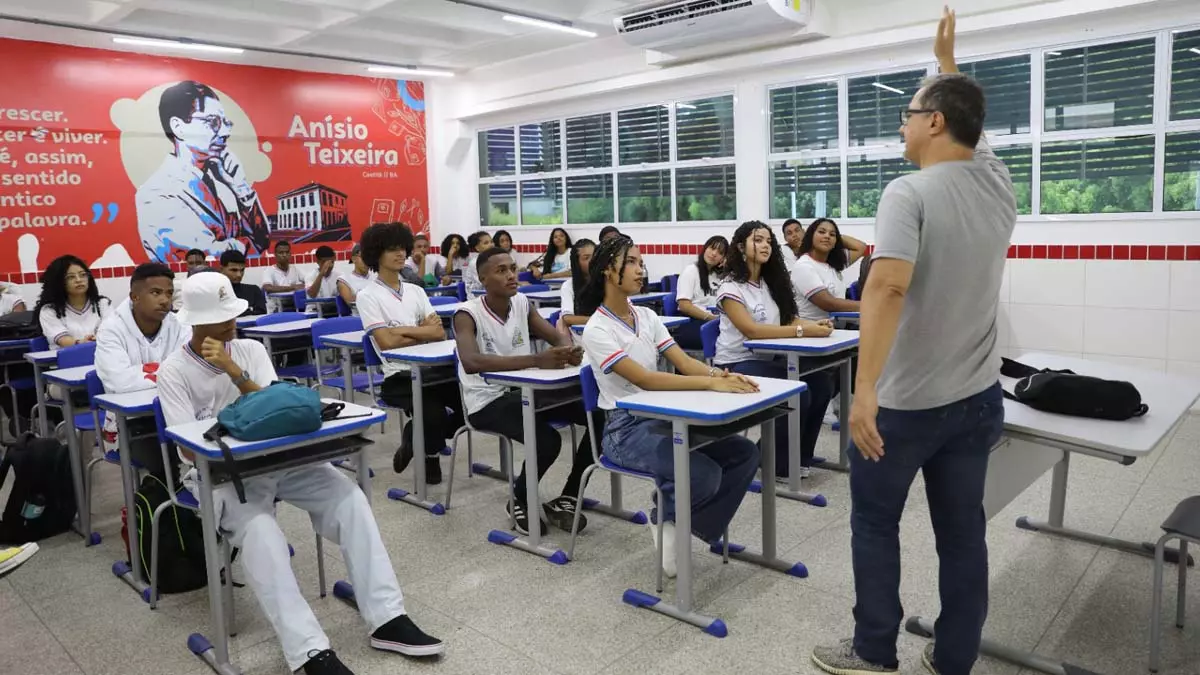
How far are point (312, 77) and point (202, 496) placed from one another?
8.44 meters

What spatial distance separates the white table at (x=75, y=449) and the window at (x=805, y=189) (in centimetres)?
596

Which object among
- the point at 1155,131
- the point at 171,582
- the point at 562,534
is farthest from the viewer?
the point at 1155,131

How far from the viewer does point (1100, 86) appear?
245 inches

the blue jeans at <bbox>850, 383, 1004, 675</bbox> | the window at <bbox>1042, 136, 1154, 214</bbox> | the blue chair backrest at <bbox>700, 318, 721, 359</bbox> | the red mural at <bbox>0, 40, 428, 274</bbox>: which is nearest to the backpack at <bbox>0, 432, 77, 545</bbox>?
the blue chair backrest at <bbox>700, 318, 721, 359</bbox>

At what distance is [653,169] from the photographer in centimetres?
908

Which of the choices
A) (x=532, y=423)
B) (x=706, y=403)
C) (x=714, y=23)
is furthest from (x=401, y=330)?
(x=714, y=23)

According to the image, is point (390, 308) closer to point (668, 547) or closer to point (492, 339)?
point (492, 339)

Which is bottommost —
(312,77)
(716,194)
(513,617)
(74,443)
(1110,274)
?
(513,617)

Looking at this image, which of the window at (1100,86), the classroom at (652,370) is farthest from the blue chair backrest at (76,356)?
the window at (1100,86)

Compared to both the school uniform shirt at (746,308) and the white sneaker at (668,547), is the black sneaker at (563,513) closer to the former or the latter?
the white sneaker at (668,547)

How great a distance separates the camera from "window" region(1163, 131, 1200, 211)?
591 cm

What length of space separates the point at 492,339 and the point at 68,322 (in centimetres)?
292

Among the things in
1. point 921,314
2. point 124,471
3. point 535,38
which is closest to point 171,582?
point 124,471

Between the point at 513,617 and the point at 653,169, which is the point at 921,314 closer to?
the point at 513,617
